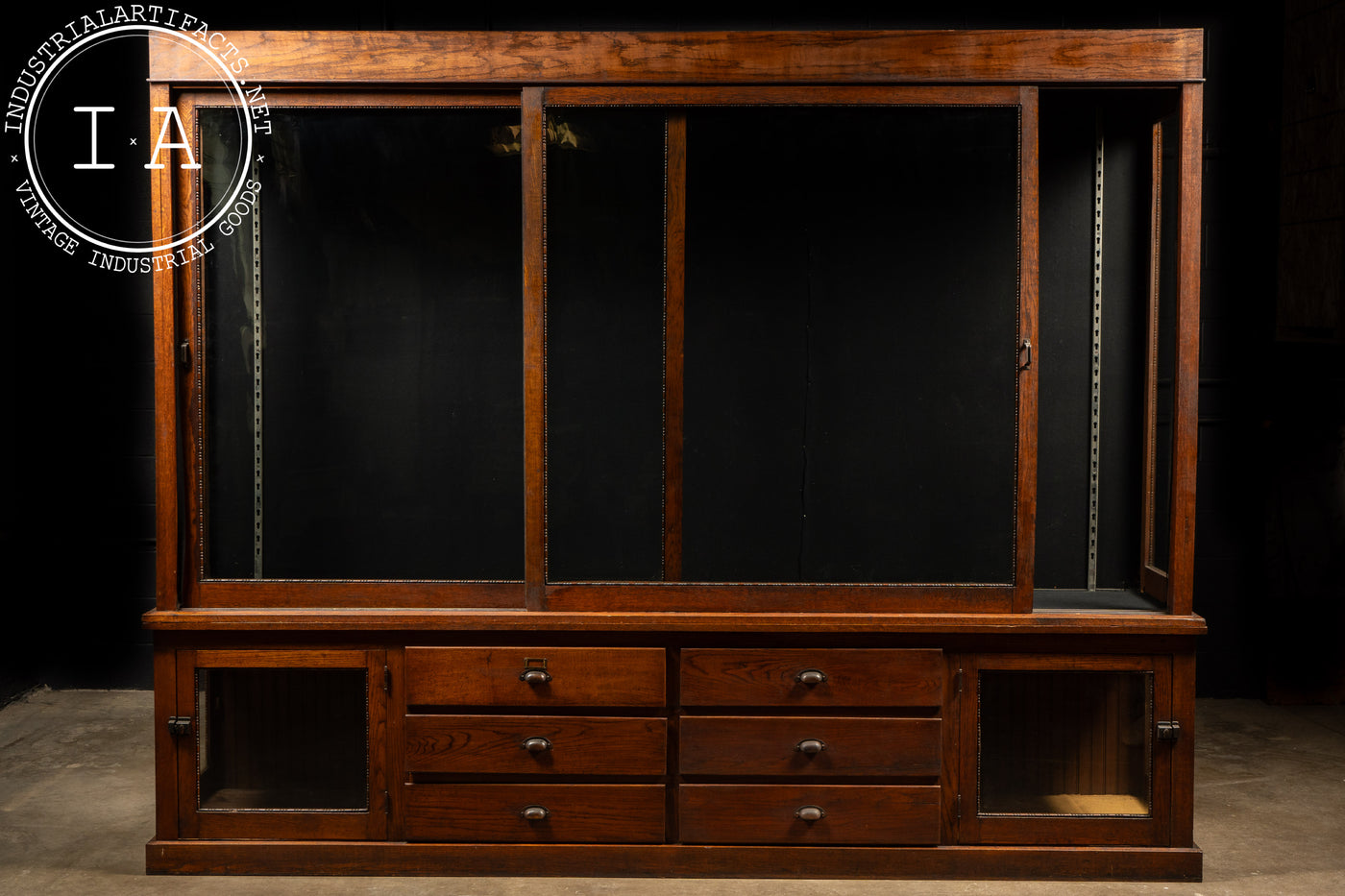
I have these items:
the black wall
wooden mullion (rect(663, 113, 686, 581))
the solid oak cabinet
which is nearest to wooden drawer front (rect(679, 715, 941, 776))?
the solid oak cabinet

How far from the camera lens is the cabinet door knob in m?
2.71

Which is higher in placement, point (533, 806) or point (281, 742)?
point (281, 742)

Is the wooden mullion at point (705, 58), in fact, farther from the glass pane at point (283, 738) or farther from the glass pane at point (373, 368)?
the glass pane at point (283, 738)

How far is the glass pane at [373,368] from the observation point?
8.96ft

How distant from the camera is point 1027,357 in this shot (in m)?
2.65

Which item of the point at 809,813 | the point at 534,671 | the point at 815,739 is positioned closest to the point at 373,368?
the point at 534,671

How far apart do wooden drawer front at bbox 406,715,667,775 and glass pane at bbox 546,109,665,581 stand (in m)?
0.38

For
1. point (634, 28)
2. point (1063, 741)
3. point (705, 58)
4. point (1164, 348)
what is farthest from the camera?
point (634, 28)

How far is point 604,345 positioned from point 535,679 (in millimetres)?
859

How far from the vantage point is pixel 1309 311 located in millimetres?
4094

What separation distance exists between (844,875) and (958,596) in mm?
765

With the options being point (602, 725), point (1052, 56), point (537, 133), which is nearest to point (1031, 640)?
point (602, 725)

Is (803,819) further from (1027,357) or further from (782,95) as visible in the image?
(782,95)

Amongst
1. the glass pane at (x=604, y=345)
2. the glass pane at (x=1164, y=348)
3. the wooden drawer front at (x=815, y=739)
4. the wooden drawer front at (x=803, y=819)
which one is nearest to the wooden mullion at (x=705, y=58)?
the glass pane at (x=604, y=345)
